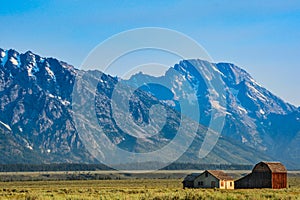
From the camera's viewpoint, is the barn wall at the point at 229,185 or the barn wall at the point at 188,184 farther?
the barn wall at the point at 188,184

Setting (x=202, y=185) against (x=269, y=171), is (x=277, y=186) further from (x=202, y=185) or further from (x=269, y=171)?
(x=202, y=185)

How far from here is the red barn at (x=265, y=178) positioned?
97644 mm

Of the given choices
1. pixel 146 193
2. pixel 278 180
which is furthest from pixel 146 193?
pixel 278 180

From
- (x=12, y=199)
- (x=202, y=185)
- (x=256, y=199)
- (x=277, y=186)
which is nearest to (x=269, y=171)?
(x=277, y=186)

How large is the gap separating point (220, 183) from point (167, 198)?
4194 cm

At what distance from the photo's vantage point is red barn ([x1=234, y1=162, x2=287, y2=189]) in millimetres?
97644

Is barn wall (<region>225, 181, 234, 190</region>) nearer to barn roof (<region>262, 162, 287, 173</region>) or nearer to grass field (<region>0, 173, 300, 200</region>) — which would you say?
barn roof (<region>262, 162, 287, 173</region>)

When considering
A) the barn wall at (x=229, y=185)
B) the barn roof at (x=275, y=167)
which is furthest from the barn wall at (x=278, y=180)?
the barn wall at (x=229, y=185)

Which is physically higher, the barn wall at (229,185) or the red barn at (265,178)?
the red barn at (265,178)

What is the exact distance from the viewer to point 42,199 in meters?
55.9

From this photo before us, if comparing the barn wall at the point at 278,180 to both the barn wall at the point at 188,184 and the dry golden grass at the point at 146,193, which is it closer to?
the dry golden grass at the point at 146,193

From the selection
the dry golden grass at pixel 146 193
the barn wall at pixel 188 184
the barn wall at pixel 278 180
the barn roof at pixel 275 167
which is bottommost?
the dry golden grass at pixel 146 193

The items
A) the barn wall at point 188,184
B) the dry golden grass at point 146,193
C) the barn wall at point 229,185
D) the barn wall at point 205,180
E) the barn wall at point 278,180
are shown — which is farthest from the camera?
the barn wall at point 188,184

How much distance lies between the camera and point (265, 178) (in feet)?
323
